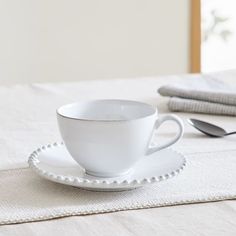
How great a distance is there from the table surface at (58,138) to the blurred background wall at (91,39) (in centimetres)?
132

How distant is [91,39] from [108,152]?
2.10 metres

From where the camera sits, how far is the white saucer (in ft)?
2.39

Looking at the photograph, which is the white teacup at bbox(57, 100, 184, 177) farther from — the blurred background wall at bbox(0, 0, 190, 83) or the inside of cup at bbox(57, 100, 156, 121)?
the blurred background wall at bbox(0, 0, 190, 83)

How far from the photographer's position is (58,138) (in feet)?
3.31

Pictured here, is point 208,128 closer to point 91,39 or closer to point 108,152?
point 108,152

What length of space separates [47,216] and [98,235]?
7cm

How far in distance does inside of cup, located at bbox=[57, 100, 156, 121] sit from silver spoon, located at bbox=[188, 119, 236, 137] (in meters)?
0.21

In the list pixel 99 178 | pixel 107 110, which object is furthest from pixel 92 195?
pixel 107 110

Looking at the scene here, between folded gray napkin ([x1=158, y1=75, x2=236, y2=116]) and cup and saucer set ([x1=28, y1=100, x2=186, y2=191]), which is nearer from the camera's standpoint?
cup and saucer set ([x1=28, y1=100, x2=186, y2=191])

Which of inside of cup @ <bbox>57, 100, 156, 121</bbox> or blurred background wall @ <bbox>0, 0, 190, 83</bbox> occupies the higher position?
inside of cup @ <bbox>57, 100, 156, 121</bbox>

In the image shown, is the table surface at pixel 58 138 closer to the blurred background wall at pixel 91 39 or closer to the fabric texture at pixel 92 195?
the fabric texture at pixel 92 195

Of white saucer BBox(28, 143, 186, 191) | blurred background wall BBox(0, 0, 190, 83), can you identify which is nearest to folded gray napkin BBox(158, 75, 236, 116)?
white saucer BBox(28, 143, 186, 191)

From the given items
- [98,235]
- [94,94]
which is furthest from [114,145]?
[94,94]

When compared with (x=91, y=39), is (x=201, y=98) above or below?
above
